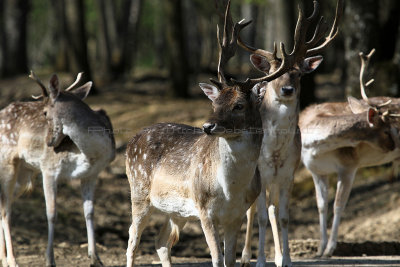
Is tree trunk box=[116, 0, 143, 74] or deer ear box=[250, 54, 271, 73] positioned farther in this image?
tree trunk box=[116, 0, 143, 74]

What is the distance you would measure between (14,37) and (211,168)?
17.0 meters

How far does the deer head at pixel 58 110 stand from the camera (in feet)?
26.7

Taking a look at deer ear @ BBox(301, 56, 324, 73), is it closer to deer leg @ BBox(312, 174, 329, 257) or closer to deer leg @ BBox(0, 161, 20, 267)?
deer leg @ BBox(312, 174, 329, 257)

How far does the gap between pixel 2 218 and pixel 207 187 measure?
3.97 metres

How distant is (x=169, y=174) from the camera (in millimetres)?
6305

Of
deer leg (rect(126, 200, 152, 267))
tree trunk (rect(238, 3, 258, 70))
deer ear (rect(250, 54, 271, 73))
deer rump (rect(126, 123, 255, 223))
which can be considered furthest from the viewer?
tree trunk (rect(238, 3, 258, 70))

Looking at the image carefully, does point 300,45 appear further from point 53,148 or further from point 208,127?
point 53,148

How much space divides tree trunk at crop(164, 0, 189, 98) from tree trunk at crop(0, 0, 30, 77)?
5831mm

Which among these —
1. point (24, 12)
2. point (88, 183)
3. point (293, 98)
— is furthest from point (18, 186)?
point (24, 12)

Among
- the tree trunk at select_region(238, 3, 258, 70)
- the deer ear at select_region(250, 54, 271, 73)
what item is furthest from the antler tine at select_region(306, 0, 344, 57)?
the tree trunk at select_region(238, 3, 258, 70)

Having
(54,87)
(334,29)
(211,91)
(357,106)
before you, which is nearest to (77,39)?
(54,87)

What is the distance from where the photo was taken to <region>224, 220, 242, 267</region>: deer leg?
19.1ft

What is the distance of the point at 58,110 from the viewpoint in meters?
8.28

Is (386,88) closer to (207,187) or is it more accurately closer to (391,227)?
(391,227)
